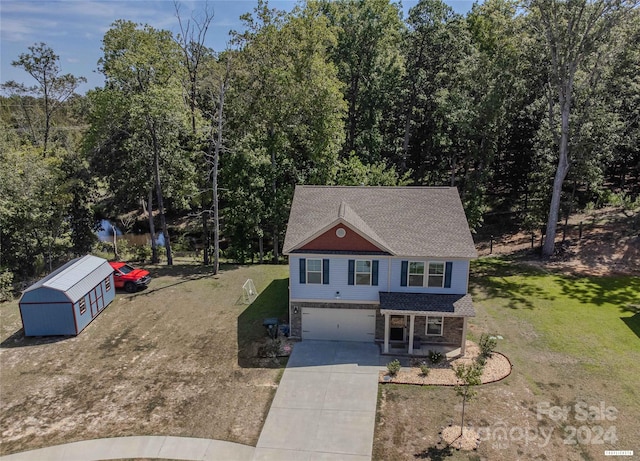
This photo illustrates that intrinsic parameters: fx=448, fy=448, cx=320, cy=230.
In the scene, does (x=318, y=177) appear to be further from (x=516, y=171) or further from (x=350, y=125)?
(x=516, y=171)

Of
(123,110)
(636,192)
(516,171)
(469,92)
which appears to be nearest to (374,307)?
(123,110)

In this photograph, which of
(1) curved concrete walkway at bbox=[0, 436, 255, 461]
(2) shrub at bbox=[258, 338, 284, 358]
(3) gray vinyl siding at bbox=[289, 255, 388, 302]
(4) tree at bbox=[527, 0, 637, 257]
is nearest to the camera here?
(1) curved concrete walkway at bbox=[0, 436, 255, 461]

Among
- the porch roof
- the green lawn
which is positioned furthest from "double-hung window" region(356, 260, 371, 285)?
the green lawn

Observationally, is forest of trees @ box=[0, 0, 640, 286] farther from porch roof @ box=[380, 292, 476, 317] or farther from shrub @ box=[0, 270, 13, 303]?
porch roof @ box=[380, 292, 476, 317]

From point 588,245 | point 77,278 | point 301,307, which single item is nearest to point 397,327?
point 301,307

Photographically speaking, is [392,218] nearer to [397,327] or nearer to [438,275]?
[438,275]
